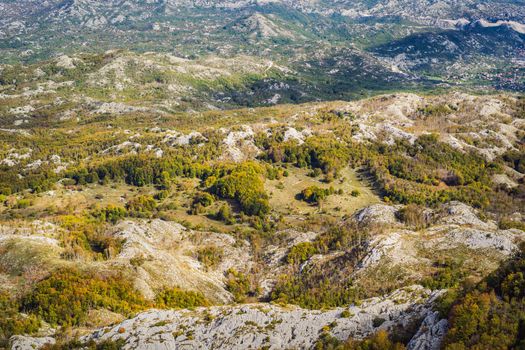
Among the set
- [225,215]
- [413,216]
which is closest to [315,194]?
[225,215]

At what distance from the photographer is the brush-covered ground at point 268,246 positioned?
51.2 m

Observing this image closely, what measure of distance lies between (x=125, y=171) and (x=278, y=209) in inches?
2896

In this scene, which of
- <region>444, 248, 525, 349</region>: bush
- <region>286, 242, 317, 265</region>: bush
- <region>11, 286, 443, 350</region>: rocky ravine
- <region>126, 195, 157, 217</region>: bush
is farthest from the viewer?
<region>126, 195, 157, 217</region>: bush

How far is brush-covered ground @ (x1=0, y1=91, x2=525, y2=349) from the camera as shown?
5122 cm

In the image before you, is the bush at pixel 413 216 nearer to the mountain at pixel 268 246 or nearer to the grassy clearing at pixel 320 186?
the mountain at pixel 268 246

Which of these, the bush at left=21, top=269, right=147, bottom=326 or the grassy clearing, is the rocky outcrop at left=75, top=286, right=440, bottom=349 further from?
the grassy clearing

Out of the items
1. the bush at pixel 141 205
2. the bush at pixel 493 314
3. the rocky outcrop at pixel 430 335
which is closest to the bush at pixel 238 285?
the bush at pixel 141 205

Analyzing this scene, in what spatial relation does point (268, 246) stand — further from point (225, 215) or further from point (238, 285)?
point (225, 215)

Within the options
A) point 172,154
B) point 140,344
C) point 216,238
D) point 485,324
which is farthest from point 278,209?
point 485,324

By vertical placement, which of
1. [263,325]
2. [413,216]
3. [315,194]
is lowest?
[315,194]

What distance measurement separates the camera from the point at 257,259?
344 feet

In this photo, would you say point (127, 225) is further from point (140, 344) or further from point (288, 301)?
point (140, 344)

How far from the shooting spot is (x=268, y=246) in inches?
4358

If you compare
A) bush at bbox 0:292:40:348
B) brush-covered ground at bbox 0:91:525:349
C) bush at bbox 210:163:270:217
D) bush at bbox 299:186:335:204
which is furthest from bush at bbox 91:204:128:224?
bush at bbox 0:292:40:348
